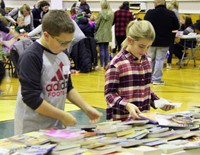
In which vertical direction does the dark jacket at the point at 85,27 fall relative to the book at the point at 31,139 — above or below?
below

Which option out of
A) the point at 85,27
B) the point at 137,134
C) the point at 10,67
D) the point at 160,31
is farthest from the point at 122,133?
the point at 85,27

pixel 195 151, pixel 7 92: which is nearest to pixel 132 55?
pixel 195 151

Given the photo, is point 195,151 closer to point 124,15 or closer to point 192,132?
point 192,132

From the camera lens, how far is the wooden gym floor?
6305mm

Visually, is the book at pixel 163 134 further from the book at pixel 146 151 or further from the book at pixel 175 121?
the book at pixel 146 151

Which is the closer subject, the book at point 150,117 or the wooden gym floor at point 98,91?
the book at point 150,117

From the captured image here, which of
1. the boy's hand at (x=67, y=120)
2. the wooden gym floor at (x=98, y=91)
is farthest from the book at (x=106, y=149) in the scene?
the wooden gym floor at (x=98, y=91)

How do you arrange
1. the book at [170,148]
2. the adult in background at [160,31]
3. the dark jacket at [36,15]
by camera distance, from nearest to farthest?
the book at [170,148] → the adult in background at [160,31] → the dark jacket at [36,15]

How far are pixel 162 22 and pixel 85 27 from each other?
3245 mm

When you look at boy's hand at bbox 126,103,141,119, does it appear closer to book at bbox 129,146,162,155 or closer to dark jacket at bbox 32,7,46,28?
book at bbox 129,146,162,155

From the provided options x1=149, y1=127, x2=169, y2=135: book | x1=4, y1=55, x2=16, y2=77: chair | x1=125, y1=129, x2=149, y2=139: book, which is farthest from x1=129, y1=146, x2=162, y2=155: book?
x1=4, y1=55, x2=16, y2=77: chair

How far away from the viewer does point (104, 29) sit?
11.7 metres

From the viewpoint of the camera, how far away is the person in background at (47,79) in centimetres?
270

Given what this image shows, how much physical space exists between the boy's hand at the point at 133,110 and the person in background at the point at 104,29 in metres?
8.64
